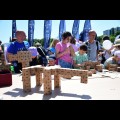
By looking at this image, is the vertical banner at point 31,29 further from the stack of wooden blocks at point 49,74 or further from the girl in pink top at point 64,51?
the stack of wooden blocks at point 49,74

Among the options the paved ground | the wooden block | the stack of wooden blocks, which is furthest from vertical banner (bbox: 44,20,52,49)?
the wooden block

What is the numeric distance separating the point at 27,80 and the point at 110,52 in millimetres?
3505

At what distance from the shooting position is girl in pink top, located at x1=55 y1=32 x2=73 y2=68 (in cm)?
363

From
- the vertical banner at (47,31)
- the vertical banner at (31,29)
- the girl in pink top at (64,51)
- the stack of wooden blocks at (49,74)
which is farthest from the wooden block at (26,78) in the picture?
the vertical banner at (47,31)

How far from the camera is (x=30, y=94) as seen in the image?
97.7 inches

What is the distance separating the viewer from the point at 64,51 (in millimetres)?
3633

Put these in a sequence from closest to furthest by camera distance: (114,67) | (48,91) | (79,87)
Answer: (48,91), (79,87), (114,67)

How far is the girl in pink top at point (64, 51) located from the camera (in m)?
3.63

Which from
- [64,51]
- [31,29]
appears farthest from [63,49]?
[31,29]

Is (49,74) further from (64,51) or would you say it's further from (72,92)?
(64,51)

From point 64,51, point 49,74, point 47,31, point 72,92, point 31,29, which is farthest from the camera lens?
point 47,31

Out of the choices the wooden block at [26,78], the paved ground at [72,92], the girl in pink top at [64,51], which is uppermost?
the girl in pink top at [64,51]
